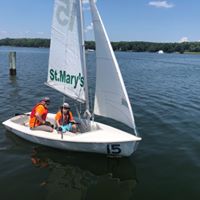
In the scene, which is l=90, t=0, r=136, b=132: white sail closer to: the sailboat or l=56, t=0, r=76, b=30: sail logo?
the sailboat

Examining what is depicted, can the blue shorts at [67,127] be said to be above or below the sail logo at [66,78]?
below

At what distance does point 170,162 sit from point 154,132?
3429mm

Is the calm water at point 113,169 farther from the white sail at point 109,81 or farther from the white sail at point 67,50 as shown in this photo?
the white sail at point 67,50

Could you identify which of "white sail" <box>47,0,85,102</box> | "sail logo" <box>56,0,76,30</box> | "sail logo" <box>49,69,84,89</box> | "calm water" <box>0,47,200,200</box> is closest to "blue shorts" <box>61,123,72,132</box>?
"calm water" <box>0,47,200,200</box>

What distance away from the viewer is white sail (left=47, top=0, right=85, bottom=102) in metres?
11.5

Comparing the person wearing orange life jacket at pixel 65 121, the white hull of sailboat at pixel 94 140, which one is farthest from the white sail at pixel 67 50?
the white hull of sailboat at pixel 94 140

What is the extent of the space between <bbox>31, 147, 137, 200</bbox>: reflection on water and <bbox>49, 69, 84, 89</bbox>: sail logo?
308 centimetres

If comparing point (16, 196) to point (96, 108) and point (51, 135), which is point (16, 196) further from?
point (96, 108)

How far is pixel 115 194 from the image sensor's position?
9.29 meters

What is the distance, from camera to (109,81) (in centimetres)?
1111

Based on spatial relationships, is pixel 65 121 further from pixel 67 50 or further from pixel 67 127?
pixel 67 50

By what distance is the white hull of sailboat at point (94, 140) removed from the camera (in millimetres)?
10633

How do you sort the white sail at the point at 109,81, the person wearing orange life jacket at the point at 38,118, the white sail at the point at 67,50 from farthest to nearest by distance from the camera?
the person wearing orange life jacket at the point at 38,118, the white sail at the point at 67,50, the white sail at the point at 109,81

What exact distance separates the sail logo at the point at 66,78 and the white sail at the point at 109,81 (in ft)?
3.07
